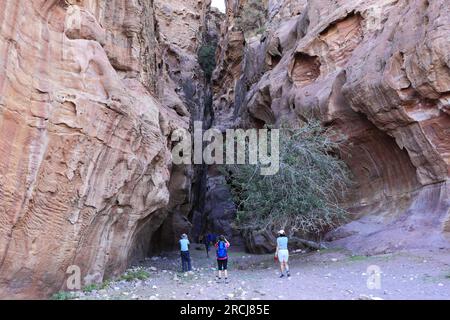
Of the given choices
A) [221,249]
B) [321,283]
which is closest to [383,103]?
[321,283]

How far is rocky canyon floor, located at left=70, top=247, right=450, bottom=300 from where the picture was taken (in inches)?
331

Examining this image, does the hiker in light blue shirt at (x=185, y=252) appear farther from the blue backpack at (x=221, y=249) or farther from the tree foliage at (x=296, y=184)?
the blue backpack at (x=221, y=249)

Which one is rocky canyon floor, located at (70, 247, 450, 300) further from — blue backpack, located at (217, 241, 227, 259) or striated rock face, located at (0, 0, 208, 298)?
striated rock face, located at (0, 0, 208, 298)

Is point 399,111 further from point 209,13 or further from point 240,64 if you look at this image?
point 209,13

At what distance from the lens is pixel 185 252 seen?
14.5 meters

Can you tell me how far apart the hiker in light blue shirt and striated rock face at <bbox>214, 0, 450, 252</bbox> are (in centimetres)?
588

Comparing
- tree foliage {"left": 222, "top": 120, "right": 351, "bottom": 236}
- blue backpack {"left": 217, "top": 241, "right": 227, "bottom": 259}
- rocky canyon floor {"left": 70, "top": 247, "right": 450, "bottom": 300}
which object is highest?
tree foliage {"left": 222, "top": 120, "right": 351, "bottom": 236}

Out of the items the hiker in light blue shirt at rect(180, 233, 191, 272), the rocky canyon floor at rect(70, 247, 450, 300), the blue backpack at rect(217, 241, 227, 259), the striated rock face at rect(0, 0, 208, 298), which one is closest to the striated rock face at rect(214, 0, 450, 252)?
the rocky canyon floor at rect(70, 247, 450, 300)

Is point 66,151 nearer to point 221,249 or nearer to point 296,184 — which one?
point 221,249

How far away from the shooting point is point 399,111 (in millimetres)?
13961

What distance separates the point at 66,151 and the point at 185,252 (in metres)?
6.36

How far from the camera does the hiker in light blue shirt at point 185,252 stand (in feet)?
46.6

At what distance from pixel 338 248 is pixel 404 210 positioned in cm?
274

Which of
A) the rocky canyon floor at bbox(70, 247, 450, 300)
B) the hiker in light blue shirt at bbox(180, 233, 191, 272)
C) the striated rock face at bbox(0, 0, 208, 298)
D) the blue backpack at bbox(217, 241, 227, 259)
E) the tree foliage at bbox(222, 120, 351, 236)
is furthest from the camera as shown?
the tree foliage at bbox(222, 120, 351, 236)
